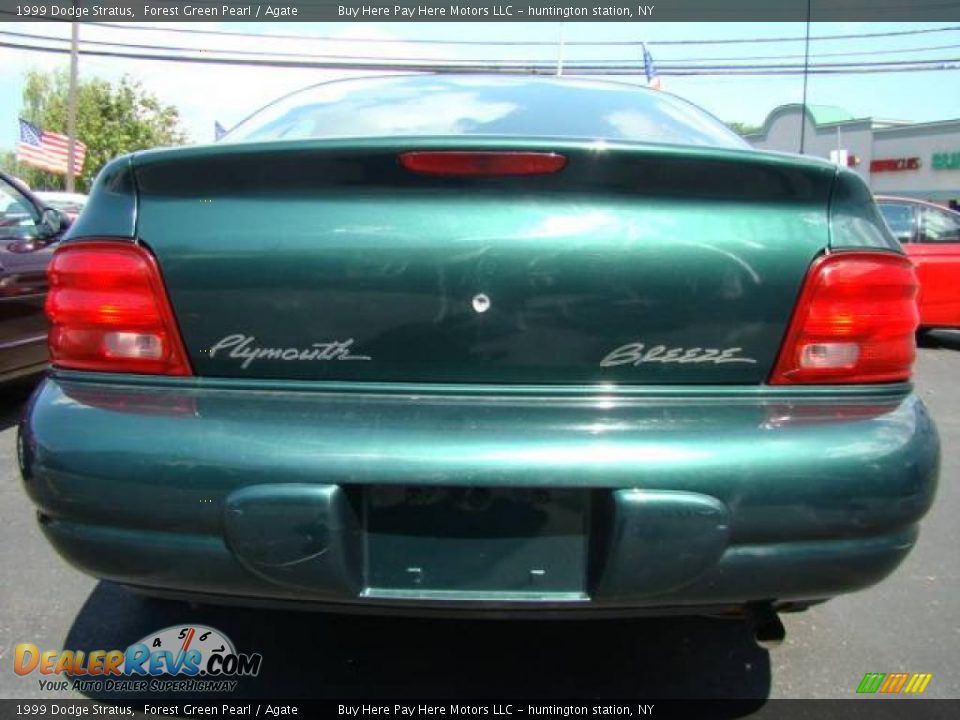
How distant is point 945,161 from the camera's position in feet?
85.1

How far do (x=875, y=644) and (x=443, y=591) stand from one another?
60.2 inches

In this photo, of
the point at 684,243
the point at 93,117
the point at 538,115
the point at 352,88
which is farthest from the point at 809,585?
the point at 93,117

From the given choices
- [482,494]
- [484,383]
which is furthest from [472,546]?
[484,383]

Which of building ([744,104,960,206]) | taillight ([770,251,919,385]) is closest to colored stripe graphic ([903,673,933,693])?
taillight ([770,251,919,385])

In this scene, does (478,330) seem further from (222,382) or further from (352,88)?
(352,88)

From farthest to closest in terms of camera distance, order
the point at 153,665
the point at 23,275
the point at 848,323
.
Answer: the point at 23,275 < the point at 153,665 < the point at 848,323

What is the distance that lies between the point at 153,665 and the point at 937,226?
814 centimetres

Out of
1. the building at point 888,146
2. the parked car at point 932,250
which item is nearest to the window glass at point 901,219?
the parked car at point 932,250

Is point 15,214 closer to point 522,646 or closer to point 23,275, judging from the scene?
point 23,275

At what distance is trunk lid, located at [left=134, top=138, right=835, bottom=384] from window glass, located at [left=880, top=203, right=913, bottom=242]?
7.10 meters

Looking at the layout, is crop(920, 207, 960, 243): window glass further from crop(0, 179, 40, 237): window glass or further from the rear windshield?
crop(0, 179, 40, 237): window glass

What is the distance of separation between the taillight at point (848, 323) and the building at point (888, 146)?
24528 mm

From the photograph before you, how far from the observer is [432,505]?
157 centimetres

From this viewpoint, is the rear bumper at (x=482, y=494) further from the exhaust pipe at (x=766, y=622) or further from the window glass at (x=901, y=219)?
the window glass at (x=901, y=219)
